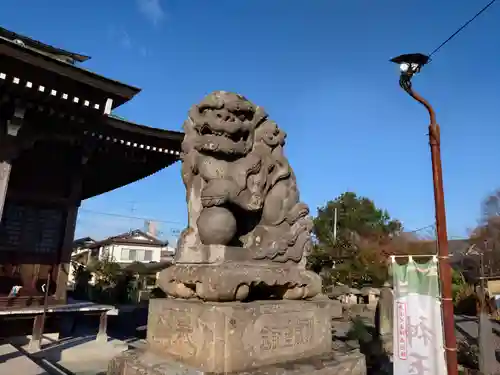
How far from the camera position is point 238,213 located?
9.41 feet

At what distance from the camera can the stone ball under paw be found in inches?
99.7

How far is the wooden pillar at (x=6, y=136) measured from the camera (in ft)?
17.4

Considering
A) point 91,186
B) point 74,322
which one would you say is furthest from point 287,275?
point 74,322

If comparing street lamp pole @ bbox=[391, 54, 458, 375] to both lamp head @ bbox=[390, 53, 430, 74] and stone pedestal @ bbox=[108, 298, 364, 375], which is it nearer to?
lamp head @ bbox=[390, 53, 430, 74]

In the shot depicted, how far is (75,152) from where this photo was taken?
27.7 ft

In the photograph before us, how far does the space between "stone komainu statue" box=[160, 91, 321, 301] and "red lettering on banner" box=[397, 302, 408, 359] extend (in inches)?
103

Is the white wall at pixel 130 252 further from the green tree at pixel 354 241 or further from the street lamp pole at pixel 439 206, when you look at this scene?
the street lamp pole at pixel 439 206

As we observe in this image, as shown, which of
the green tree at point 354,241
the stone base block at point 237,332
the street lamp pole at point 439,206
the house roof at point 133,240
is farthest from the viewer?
the house roof at point 133,240

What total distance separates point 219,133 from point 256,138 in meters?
0.43

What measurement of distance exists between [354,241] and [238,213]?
21384 millimetres

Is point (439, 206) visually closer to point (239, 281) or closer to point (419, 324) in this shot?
point (419, 324)

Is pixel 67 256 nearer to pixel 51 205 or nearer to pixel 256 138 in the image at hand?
pixel 51 205

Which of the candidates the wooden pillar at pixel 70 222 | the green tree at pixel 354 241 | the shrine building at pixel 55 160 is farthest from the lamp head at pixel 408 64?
the green tree at pixel 354 241

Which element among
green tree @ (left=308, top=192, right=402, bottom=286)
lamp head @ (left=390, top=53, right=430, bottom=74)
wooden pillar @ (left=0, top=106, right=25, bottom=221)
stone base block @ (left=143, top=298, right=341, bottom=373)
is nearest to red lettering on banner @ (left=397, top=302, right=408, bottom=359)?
stone base block @ (left=143, top=298, right=341, bottom=373)
